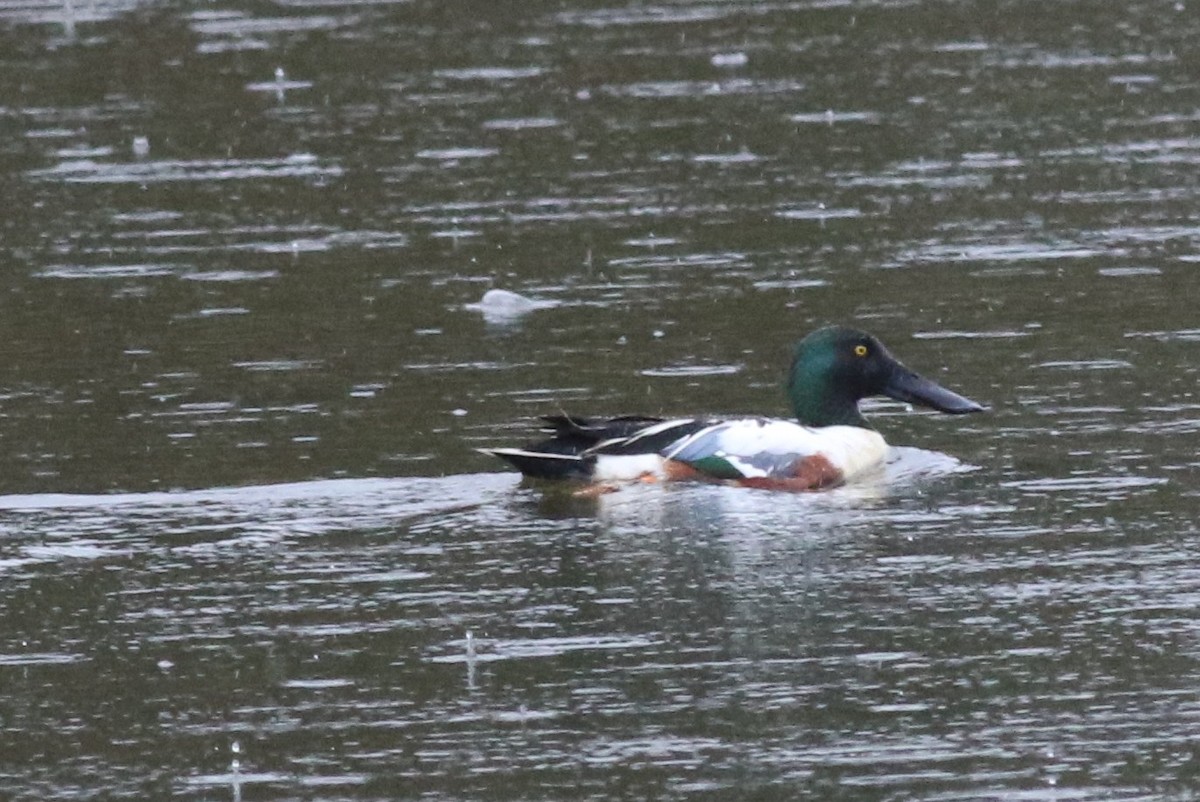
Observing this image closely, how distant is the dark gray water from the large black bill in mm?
208

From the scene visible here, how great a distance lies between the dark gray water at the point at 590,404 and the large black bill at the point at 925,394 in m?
0.21

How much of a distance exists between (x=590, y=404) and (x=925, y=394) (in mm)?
1461

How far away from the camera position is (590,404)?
11.8 metres

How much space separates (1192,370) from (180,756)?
5.95 meters

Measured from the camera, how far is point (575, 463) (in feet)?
34.9

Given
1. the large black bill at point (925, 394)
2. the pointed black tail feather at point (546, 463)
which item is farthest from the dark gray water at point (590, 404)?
the large black bill at point (925, 394)

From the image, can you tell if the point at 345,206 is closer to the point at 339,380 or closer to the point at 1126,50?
the point at 339,380

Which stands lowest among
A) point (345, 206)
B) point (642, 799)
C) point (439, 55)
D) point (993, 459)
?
point (642, 799)

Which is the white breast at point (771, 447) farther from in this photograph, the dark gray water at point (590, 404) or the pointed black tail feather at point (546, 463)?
the pointed black tail feather at point (546, 463)

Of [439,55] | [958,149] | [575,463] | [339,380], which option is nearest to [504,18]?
[439,55]

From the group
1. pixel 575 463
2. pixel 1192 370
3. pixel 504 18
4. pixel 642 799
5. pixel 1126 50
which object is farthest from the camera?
pixel 504 18

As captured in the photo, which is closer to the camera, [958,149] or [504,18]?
[958,149]

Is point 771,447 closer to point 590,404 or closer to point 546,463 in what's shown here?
point 546,463

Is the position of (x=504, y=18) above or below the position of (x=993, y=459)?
above
